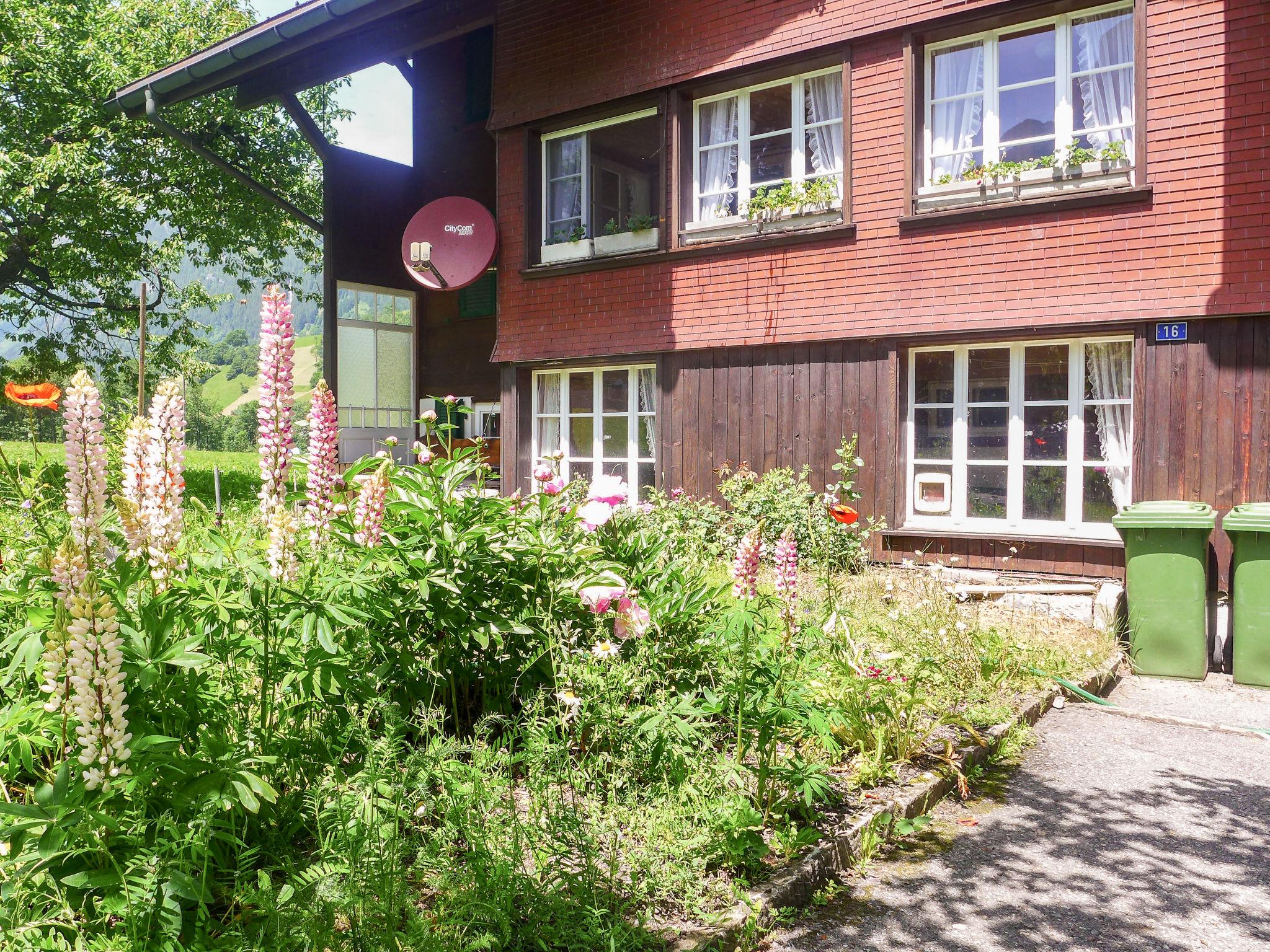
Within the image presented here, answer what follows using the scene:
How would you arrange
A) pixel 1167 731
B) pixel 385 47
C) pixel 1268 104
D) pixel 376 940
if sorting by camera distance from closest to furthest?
pixel 376 940 → pixel 1167 731 → pixel 1268 104 → pixel 385 47

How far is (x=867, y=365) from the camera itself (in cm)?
885

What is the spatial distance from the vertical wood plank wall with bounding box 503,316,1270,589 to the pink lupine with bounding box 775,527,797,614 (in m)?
5.31

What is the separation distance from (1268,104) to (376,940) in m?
8.53

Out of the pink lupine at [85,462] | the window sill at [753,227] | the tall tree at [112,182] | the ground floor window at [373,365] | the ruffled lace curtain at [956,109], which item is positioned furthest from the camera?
the tall tree at [112,182]

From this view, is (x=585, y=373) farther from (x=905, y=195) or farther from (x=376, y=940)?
(x=376, y=940)

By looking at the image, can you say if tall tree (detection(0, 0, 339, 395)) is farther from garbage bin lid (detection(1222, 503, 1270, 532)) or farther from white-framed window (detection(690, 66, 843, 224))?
garbage bin lid (detection(1222, 503, 1270, 532))

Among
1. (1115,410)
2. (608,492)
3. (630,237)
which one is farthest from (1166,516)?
(630,237)

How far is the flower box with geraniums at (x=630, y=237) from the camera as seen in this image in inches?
416

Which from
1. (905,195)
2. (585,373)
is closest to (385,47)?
(585,373)

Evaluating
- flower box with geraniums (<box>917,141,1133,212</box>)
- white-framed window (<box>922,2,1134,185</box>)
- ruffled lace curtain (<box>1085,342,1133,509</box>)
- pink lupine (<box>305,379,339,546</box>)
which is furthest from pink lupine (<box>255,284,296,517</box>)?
white-framed window (<box>922,2,1134,185</box>)

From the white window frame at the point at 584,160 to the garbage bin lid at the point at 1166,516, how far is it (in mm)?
7077

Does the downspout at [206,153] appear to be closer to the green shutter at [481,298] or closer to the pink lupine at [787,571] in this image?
the green shutter at [481,298]

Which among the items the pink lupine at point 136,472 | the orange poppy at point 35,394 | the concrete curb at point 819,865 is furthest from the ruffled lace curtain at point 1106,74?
the orange poppy at point 35,394

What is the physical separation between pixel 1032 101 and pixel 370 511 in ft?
25.4
